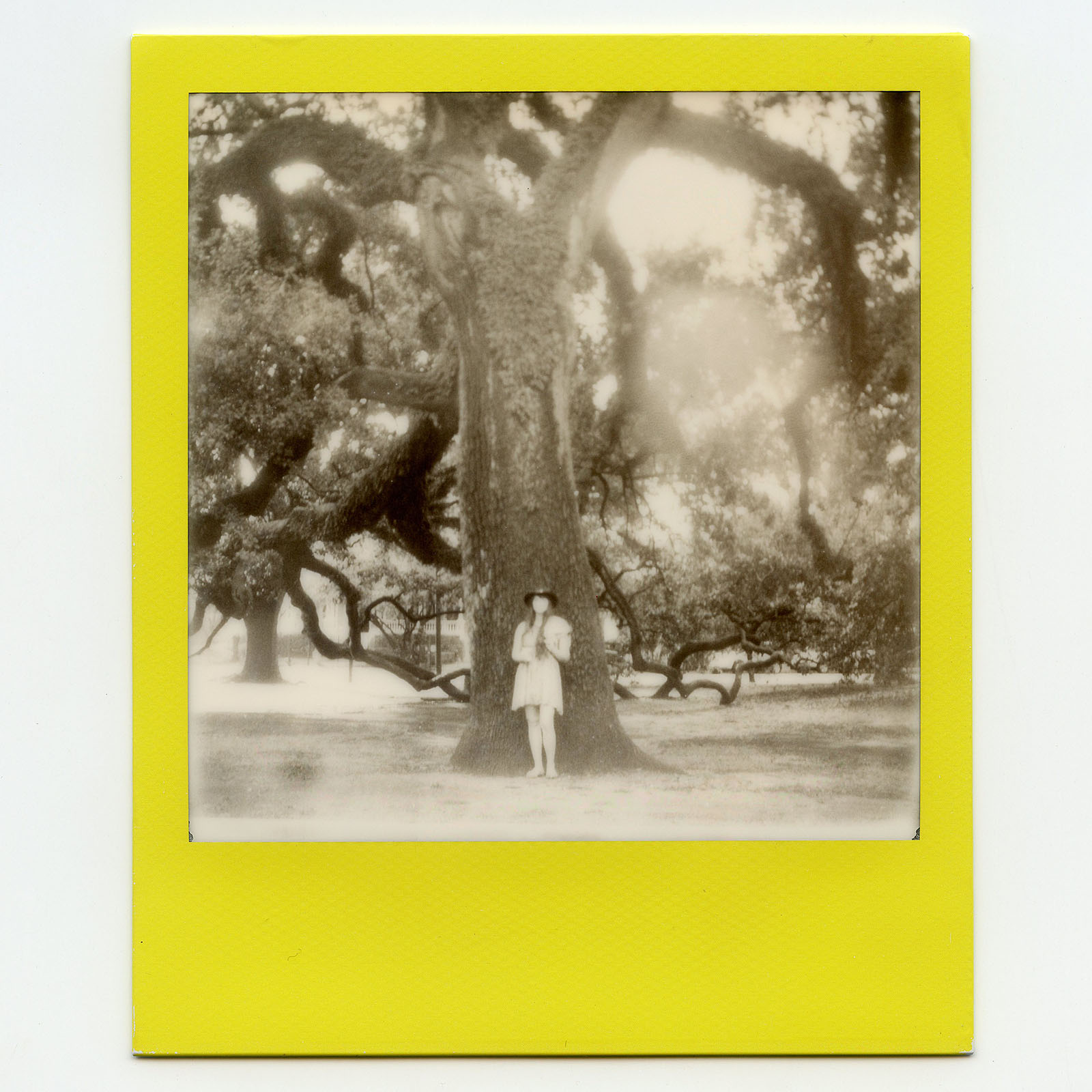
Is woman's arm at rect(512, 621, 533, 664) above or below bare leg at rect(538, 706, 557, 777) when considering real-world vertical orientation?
above

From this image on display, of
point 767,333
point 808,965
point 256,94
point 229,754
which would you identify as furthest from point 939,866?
point 256,94

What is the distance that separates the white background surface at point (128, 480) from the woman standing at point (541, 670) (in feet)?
3.24

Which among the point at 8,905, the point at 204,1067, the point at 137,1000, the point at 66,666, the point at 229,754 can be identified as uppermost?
the point at 66,666

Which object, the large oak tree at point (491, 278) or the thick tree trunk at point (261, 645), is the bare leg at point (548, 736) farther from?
the thick tree trunk at point (261, 645)

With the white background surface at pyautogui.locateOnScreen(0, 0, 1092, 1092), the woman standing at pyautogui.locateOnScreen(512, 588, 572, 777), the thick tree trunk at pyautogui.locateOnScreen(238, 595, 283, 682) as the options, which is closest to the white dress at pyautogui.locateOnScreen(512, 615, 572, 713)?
the woman standing at pyautogui.locateOnScreen(512, 588, 572, 777)

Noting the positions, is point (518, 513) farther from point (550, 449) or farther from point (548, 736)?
point (548, 736)

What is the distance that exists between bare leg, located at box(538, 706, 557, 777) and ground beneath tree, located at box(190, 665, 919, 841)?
0.04 m

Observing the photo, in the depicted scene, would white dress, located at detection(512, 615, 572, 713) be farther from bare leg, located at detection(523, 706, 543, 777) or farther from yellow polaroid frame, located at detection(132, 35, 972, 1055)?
yellow polaroid frame, located at detection(132, 35, 972, 1055)

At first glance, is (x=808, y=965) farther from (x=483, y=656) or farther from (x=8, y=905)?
(x=8, y=905)

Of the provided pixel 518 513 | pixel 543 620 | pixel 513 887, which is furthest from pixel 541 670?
A: pixel 513 887

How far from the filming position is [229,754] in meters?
2.42

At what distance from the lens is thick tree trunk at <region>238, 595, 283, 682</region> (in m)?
2.42

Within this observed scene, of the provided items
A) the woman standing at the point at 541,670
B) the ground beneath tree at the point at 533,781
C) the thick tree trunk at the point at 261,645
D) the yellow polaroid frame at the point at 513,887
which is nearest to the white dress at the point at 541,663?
the woman standing at the point at 541,670

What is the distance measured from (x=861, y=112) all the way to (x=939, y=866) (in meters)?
1.89
